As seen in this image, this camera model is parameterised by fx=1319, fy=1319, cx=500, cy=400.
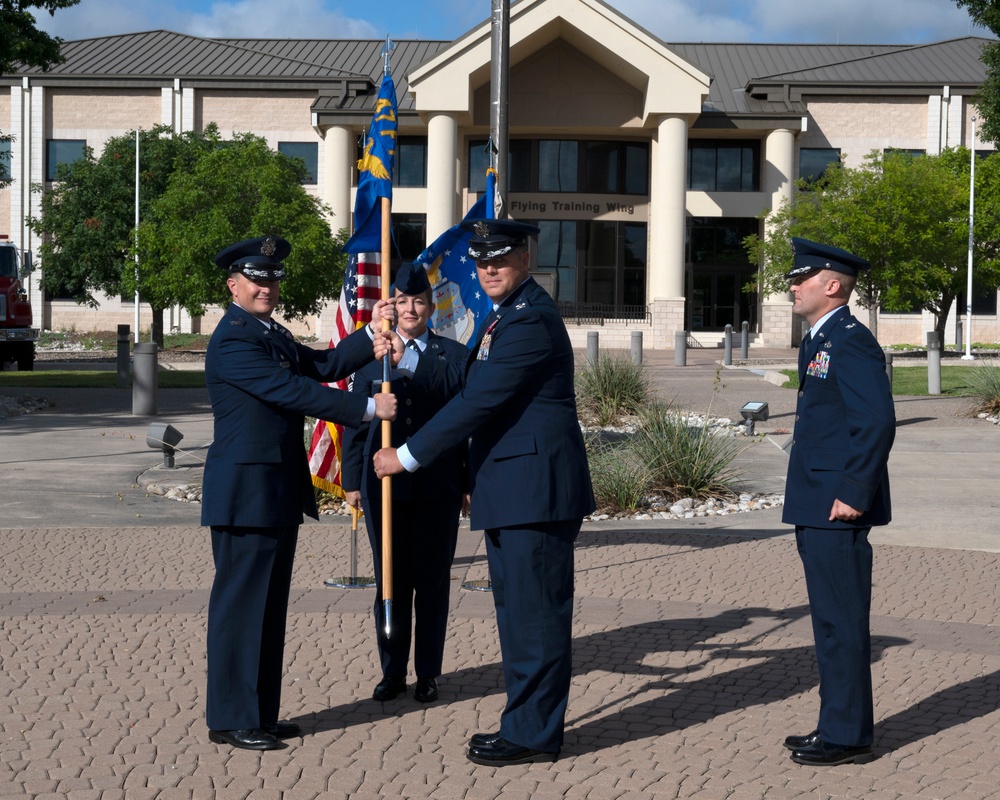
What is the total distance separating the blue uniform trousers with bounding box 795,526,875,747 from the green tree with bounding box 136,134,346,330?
3139 centimetres

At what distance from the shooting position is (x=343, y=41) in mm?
59688

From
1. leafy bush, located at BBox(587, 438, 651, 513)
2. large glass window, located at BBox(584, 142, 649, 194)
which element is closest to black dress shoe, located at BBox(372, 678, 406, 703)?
leafy bush, located at BBox(587, 438, 651, 513)

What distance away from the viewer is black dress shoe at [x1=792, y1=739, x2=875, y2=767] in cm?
482

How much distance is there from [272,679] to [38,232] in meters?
46.8

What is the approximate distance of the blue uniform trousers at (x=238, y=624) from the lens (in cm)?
498

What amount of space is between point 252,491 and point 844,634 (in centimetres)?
226

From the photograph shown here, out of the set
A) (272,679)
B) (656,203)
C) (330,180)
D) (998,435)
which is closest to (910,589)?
(272,679)

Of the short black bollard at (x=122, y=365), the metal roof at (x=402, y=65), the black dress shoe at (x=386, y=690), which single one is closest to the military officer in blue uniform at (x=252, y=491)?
the black dress shoe at (x=386, y=690)

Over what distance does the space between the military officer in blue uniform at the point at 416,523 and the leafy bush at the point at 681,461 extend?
558 cm

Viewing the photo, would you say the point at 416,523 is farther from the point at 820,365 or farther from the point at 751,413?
the point at 751,413

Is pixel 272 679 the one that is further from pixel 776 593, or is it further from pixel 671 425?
pixel 671 425

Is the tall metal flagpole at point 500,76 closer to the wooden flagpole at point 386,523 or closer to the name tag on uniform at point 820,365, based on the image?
the wooden flagpole at point 386,523

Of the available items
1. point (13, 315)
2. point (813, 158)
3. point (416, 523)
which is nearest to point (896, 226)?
point (813, 158)

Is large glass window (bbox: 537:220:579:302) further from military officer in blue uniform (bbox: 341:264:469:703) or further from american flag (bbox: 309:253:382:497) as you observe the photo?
military officer in blue uniform (bbox: 341:264:469:703)
